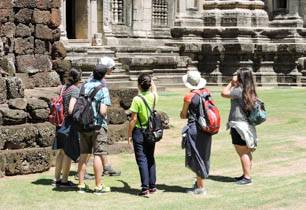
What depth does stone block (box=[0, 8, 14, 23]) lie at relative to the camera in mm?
Answer: 13664

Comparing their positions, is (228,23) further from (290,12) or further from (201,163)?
(201,163)

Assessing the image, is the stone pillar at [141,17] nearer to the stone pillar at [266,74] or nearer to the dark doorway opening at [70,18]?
the dark doorway opening at [70,18]

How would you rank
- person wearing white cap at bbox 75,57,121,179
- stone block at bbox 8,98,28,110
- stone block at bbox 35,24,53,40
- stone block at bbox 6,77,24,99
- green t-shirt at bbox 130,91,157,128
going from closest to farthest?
green t-shirt at bbox 130,91,157,128
person wearing white cap at bbox 75,57,121,179
stone block at bbox 8,98,28,110
stone block at bbox 6,77,24,99
stone block at bbox 35,24,53,40

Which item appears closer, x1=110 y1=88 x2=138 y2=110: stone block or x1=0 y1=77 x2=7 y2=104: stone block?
x1=0 y1=77 x2=7 y2=104: stone block

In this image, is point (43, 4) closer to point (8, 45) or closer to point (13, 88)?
point (8, 45)

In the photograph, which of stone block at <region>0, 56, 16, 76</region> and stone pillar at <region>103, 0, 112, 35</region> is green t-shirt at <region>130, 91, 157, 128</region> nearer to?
stone block at <region>0, 56, 16, 76</region>

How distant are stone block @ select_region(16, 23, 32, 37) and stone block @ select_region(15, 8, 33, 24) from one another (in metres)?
0.09

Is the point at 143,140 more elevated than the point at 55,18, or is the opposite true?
the point at 55,18

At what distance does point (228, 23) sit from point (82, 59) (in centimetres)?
893

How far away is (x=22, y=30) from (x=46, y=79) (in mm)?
1160

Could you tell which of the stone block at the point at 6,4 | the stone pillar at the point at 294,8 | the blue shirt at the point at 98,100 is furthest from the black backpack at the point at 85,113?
the stone pillar at the point at 294,8

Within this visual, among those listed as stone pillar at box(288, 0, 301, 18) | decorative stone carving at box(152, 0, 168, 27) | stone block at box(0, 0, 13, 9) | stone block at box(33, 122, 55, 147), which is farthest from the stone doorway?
stone block at box(33, 122, 55, 147)

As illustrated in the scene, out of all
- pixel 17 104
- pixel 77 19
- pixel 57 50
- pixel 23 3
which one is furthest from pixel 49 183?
pixel 77 19

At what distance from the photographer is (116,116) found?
47.8 ft
